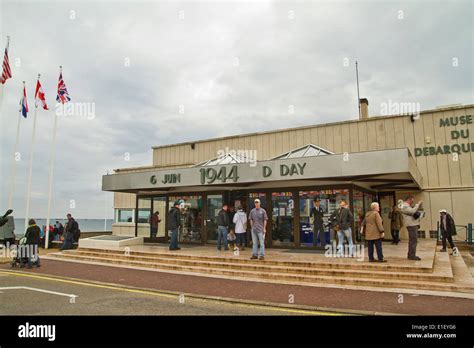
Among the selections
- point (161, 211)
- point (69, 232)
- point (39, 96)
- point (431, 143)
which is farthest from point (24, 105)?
point (431, 143)

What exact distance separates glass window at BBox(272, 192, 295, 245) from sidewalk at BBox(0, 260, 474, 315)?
4868mm

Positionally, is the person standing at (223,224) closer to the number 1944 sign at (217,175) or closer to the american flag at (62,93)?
the number 1944 sign at (217,175)

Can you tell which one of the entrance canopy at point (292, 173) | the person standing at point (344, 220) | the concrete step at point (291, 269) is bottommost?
the concrete step at point (291, 269)

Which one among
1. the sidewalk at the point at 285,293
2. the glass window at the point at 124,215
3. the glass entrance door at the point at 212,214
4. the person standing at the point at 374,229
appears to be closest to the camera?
the sidewalk at the point at 285,293

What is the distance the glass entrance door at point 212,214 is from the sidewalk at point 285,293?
5.16 m

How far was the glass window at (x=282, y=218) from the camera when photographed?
13.6m

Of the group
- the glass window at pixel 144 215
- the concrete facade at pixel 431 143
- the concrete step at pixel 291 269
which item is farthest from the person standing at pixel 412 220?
the glass window at pixel 144 215

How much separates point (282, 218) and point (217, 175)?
3140mm

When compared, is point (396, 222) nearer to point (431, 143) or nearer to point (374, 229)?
point (431, 143)

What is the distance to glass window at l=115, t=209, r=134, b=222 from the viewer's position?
25156 millimetres

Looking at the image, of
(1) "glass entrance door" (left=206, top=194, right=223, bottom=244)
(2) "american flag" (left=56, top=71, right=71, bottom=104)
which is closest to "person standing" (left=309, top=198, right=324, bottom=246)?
(1) "glass entrance door" (left=206, top=194, right=223, bottom=244)

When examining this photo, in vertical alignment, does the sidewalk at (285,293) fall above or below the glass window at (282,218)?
below

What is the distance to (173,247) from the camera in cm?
1345
